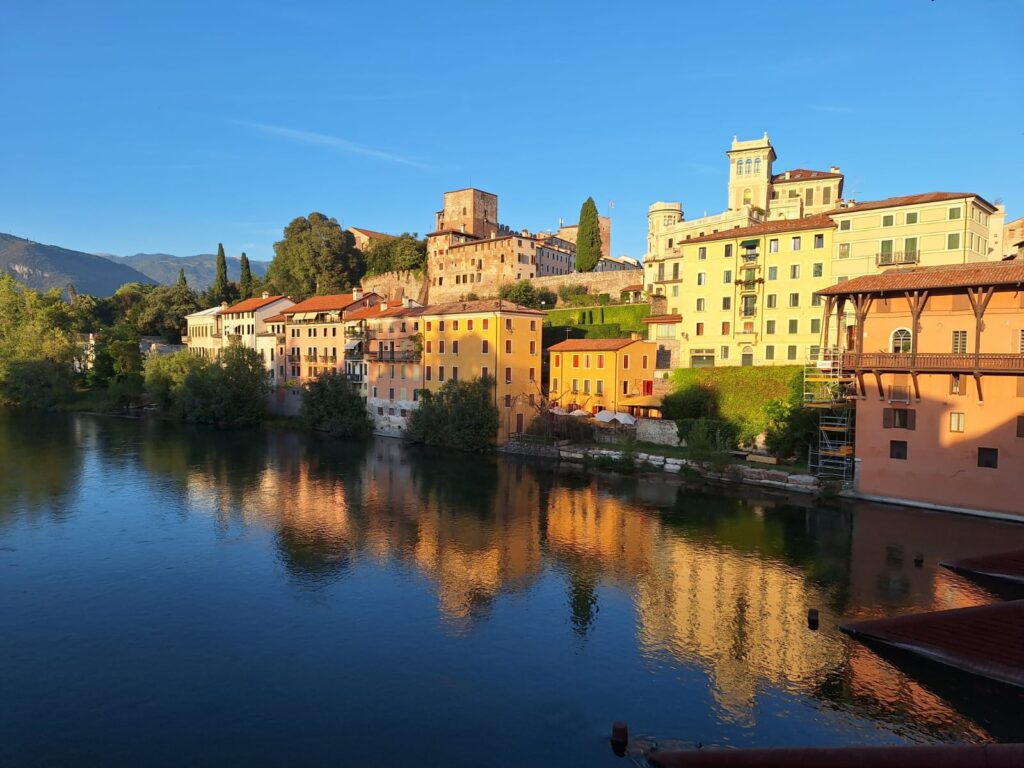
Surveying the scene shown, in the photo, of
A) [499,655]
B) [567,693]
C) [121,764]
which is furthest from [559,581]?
[121,764]

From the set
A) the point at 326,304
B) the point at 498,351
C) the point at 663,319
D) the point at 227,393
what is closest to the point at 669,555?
the point at 498,351

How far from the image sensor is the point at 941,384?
27.2 m

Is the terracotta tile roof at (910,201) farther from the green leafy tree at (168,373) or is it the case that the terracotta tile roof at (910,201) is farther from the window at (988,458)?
the green leafy tree at (168,373)

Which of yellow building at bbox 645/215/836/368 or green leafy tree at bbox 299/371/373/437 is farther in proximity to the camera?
green leafy tree at bbox 299/371/373/437

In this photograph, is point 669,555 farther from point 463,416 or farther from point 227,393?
point 227,393

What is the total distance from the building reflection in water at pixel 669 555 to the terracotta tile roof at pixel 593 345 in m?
10.6

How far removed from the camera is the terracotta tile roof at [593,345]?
44281 mm

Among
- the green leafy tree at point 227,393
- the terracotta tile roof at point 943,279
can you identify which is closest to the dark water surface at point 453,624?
the terracotta tile roof at point 943,279

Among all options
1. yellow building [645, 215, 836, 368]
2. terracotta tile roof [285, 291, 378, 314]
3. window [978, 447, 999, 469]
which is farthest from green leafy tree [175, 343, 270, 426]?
window [978, 447, 999, 469]

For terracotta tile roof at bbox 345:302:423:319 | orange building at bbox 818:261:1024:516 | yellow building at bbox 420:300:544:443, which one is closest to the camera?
orange building at bbox 818:261:1024:516

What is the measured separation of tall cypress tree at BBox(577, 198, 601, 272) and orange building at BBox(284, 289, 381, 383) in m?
20.3

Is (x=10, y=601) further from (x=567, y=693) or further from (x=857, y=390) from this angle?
(x=857, y=390)

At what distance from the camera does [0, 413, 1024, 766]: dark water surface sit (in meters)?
12.7

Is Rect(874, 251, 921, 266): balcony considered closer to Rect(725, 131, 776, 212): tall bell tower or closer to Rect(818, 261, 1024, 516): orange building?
Rect(818, 261, 1024, 516): orange building
